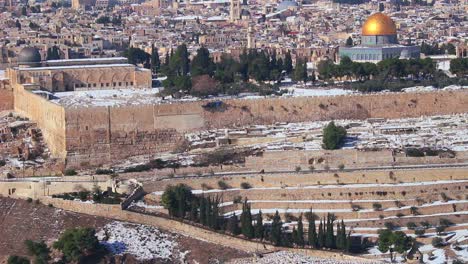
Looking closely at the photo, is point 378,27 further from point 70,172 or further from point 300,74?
point 70,172

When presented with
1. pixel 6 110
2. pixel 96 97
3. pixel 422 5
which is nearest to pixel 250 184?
pixel 96 97

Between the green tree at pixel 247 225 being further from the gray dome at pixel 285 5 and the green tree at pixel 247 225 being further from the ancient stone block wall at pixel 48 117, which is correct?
the gray dome at pixel 285 5

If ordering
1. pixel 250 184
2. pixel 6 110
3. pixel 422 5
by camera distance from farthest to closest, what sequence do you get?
pixel 422 5 → pixel 6 110 → pixel 250 184

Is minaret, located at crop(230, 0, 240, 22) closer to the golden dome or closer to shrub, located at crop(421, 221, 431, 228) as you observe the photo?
the golden dome

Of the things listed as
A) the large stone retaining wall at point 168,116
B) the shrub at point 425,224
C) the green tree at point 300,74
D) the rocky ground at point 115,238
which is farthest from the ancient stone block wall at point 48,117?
the shrub at point 425,224

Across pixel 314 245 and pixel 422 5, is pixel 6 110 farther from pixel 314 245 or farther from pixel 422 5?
pixel 422 5

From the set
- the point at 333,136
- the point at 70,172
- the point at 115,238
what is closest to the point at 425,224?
the point at 333,136

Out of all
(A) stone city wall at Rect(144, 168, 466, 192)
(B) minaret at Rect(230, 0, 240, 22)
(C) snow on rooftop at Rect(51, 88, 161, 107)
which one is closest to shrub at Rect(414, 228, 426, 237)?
(A) stone city wall at Rect(144, 168, 466, 192)
